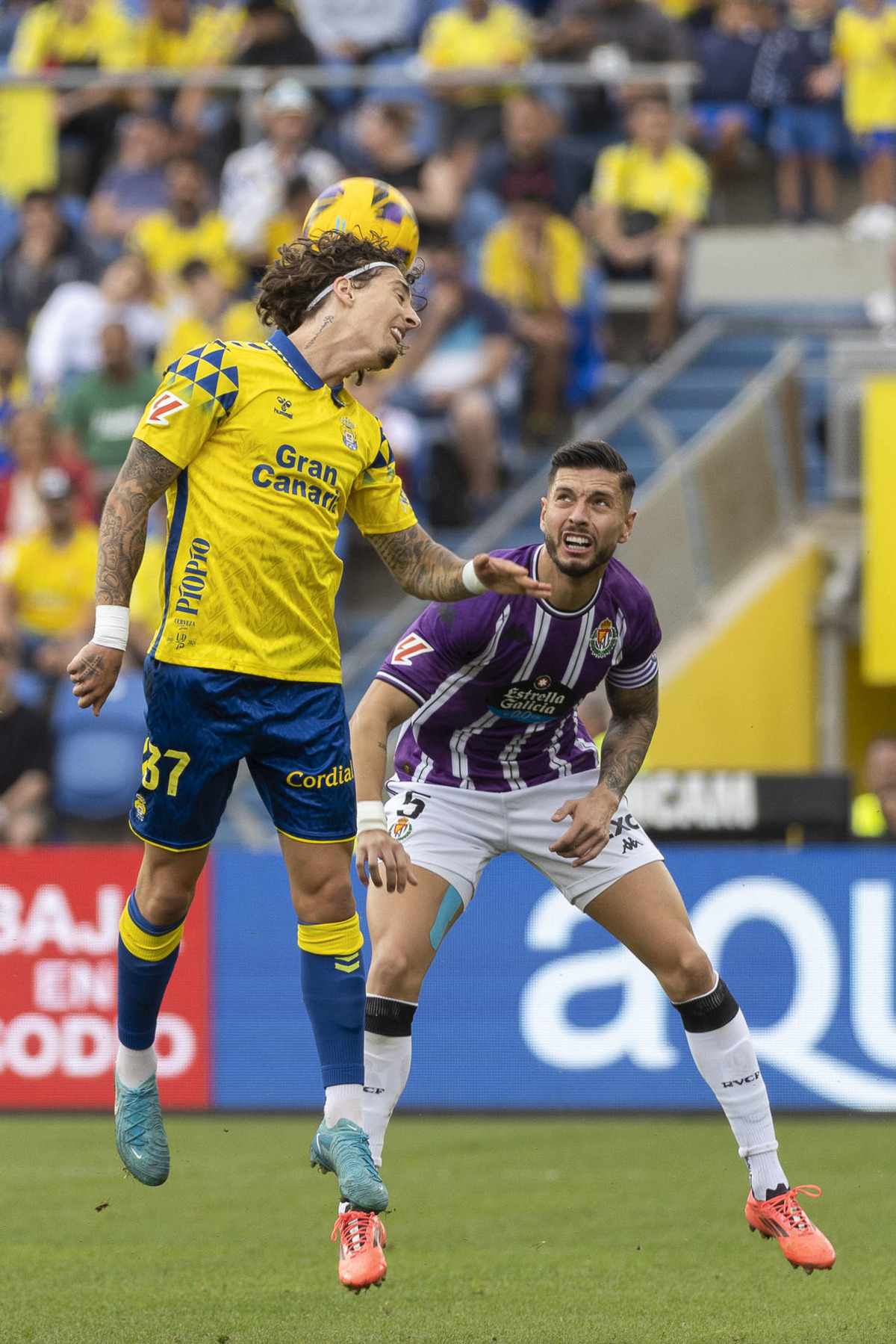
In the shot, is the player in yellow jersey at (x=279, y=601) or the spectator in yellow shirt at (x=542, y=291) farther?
the spectator in yellow shirt at (x=542, y=291)

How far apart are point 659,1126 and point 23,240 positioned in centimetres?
854

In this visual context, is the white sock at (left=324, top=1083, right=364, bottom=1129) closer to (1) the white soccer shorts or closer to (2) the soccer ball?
(1) the white soccer shorts

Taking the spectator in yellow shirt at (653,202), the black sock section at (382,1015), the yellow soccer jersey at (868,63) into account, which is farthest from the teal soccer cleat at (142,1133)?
the yellow soccer jersey at (868,63)

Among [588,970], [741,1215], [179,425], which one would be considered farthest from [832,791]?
[179,425]

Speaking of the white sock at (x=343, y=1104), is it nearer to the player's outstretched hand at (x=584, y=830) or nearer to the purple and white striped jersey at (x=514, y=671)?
the player's outstretched hand at (x=584, y=830)

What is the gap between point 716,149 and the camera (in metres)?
15.9

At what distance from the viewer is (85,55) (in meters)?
16.1

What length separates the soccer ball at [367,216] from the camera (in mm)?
5805

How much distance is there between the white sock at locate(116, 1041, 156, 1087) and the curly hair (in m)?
2.16

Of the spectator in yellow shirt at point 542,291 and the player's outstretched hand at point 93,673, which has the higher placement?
the spectator in yellow shirt at point 542,291

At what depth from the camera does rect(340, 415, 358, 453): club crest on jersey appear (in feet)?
18.2

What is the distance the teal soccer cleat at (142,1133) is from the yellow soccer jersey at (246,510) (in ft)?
4.46

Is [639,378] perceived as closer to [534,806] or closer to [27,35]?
[27,35]

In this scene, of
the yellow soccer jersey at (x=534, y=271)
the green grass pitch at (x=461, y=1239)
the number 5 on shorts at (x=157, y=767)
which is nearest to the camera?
the number 5 on shorts at (x=157, y=767)
